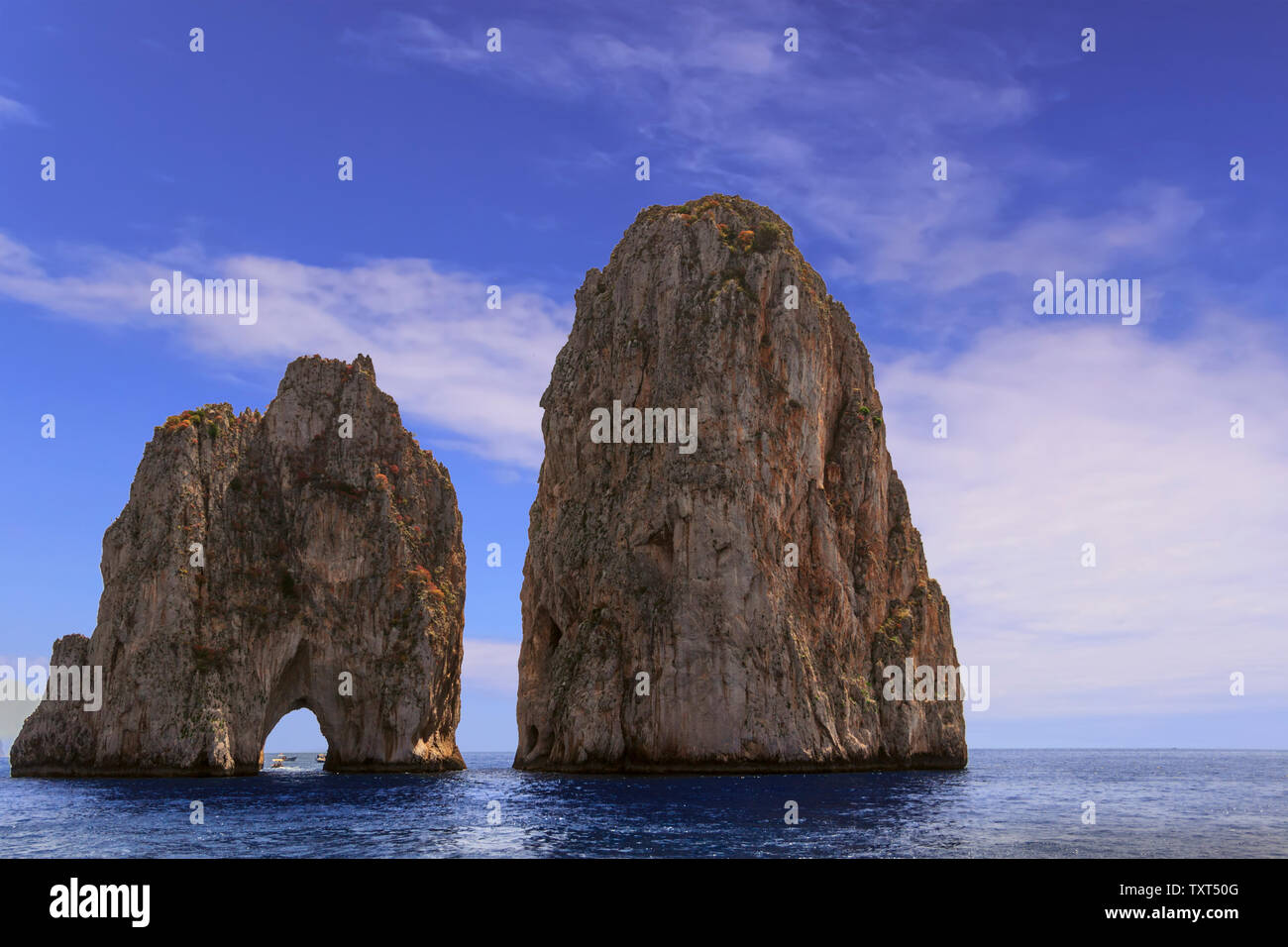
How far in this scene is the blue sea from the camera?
1502 inches

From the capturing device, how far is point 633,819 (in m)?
47.6

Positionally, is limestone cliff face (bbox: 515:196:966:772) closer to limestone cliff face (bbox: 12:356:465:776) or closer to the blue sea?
the blue sea

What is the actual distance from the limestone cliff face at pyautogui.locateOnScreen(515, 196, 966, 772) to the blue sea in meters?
9.85

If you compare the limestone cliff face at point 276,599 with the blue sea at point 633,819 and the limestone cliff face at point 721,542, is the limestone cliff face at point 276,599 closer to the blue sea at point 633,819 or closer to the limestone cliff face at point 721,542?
the blue sea at point 633,819

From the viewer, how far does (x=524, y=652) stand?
10900cm

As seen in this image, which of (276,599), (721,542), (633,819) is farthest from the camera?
(276,599)

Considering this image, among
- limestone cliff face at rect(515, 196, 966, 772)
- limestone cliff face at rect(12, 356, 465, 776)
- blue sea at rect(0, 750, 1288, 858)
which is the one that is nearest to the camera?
blue sea at rect(0, 750, 1288, 858)

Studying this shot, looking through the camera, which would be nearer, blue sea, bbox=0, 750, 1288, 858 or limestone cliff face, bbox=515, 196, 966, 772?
blue sea, bbox=0, 750, 1288, 858

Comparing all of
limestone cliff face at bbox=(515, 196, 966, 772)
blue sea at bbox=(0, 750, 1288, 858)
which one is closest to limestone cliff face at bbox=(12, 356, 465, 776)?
blue sea at bbox=(0, 750, 1288, 858)

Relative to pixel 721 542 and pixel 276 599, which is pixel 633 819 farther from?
pixel 276 599

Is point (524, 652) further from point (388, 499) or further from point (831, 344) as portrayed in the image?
point (831, 344)

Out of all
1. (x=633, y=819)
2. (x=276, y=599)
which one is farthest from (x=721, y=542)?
(x=633, y=819)

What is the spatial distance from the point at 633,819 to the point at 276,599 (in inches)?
2457
